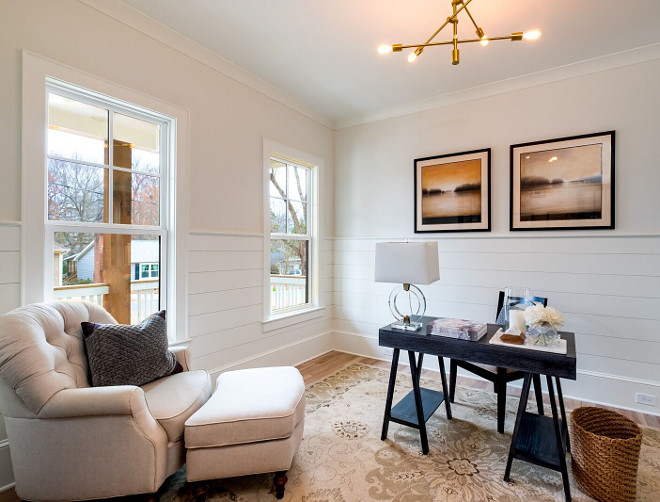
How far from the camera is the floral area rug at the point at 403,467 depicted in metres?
1.85

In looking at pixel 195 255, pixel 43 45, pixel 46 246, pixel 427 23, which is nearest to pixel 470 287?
pixel 427 23

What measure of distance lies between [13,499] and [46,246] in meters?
1.31

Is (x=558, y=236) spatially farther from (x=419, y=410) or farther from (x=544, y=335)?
(x=419, y=410)

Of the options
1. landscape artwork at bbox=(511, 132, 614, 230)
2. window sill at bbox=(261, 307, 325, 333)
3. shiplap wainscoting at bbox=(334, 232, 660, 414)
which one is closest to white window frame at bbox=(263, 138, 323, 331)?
window sill at bbox=(261, 307, 325, 333)

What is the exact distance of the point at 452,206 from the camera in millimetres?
Answer: 3646

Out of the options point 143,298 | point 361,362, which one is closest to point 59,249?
point 143,298

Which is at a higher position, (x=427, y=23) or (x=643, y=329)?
(x=427, y=23)

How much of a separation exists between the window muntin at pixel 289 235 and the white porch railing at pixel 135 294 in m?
1.25

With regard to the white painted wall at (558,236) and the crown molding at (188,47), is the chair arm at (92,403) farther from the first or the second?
the white painted wall at (558,236)

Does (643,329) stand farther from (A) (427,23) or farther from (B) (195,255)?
(B) (195,255)

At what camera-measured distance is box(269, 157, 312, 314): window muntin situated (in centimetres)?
378

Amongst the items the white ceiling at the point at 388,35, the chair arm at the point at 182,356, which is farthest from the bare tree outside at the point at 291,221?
the chair arm at the point at 182,356

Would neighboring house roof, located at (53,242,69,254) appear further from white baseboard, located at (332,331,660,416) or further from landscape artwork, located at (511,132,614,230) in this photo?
white baseboard, located at (332,331,660,416)

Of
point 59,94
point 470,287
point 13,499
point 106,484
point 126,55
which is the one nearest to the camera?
point 106,484
